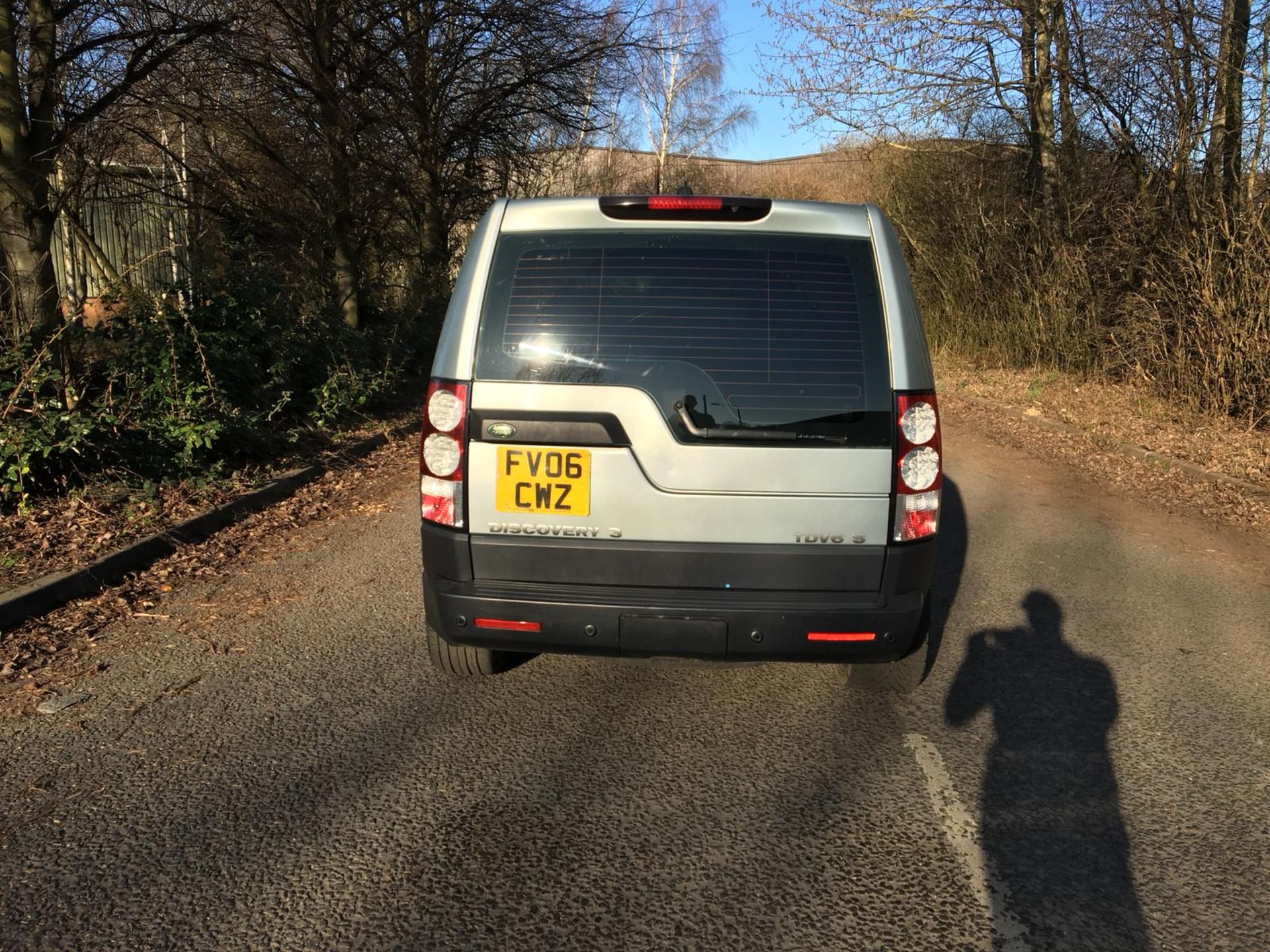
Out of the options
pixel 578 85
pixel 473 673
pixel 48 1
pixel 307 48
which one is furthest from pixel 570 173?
pixel 473 673

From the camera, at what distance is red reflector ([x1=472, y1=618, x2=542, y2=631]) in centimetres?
325

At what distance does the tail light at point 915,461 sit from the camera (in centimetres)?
310

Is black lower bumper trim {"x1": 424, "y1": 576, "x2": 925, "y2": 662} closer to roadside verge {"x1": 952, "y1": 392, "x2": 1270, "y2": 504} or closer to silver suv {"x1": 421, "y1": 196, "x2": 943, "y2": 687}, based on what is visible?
silver suv {"x1": 421, "y1": 196, "x2": 943, "y2": 687}

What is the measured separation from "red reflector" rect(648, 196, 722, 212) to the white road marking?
2.11 m

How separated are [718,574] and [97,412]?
4972mm

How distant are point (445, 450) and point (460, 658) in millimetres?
A: 1072

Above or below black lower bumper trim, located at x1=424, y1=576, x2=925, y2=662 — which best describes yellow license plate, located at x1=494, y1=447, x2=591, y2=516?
above

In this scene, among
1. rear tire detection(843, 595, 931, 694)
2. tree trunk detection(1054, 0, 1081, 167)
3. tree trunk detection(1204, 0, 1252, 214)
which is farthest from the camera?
tree trunk detection(1054, 0, 1081, 167)

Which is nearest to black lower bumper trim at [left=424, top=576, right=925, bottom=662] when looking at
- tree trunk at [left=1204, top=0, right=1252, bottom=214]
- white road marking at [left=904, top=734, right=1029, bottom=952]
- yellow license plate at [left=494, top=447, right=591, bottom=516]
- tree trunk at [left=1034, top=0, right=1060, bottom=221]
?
yellow license plate at [left=494, top=447, right=591, bottom=516]

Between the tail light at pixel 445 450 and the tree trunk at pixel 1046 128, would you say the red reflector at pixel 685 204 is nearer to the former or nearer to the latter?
the tail light at pixel 445 450

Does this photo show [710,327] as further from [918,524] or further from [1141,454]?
[1141,454]

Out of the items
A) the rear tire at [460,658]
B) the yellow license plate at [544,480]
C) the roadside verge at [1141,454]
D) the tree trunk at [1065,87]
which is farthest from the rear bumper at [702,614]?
the tree trunk at [1065,87]

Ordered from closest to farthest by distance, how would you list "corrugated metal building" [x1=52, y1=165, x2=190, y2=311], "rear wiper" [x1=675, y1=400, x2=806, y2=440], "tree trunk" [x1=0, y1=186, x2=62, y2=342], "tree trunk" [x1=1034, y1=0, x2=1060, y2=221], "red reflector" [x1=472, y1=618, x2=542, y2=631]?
"rear wiper" [x1=675, y1=400, x2=806, y2=440], "red reflector" [x1=472, y1=618, x2=542, y2=631], "tree trunk" [x1=0, y1=186, x2=62, y2=342], "corrugated metal building" [x1=52, y1=165, x2=190, y2=311], "tree trunk" [x1=1034, y1=0, x2=1060, y2=221]

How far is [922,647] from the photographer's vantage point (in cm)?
367
